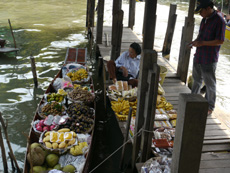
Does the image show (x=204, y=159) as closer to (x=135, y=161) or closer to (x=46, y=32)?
(x=135, y=161)

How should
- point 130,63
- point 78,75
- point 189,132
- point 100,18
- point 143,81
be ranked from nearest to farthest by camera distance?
point 189,132, point 143,81, point 130,63, point 78,75, point 100,18

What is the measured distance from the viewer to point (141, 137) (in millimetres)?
4168

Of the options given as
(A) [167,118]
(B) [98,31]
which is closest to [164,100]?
(A) [167,118]

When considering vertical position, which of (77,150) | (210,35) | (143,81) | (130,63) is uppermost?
(210,35)

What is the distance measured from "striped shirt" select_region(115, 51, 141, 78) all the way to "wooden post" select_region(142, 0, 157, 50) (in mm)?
2848

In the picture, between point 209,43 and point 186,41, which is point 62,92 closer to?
point 186,41

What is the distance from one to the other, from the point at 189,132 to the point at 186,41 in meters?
4.77

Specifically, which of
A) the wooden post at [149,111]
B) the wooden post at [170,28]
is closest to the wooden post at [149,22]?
the wooden post at [149,111]

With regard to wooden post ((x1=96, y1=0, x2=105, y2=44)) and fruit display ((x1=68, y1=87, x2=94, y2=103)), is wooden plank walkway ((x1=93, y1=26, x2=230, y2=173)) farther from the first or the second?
wooden post ((x1=96, y1=0, x2=105, y2=44))

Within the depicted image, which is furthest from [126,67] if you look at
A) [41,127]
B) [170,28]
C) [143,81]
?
[170,28]

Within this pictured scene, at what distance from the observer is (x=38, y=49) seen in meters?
11.6

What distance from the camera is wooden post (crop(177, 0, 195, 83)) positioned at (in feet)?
20.3

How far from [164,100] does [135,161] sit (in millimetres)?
1752

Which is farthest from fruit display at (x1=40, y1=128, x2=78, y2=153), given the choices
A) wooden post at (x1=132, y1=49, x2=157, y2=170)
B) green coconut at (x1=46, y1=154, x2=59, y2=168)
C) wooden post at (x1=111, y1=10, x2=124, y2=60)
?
wooden post at (x1=111, y1=10, x2=124, y2=60)
